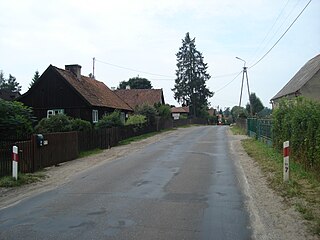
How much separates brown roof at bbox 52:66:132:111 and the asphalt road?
24.5 m

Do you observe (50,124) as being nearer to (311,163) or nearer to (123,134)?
(123,134)

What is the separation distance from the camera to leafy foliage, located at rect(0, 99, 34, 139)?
16078mm

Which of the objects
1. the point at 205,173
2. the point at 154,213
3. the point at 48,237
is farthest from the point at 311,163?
the point at 48,237

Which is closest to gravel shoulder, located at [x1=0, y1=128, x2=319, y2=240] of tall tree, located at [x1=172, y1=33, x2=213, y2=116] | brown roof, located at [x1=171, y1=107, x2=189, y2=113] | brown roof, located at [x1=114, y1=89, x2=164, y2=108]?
brown roof, located at [x1=114, y1=89, x2=164, y2=108]

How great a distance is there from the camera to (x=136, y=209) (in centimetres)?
776

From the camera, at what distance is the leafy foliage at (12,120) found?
52.7ft

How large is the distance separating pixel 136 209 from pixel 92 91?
32796mm

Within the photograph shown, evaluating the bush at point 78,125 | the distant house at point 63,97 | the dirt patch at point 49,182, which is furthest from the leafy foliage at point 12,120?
the distant house at point 63,97

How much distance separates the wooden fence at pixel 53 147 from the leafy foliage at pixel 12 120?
3.05ft

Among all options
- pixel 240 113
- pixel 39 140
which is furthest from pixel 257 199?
pixel 240 113

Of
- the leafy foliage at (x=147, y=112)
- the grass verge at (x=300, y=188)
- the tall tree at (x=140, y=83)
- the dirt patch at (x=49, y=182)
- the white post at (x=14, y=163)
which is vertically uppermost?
the tall tree at (x=140, y=83)

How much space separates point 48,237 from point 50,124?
56.2 ft

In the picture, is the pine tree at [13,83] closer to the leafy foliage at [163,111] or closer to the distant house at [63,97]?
the leafy foliage at [163,111]

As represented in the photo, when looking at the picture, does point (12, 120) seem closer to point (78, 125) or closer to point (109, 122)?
point (78, 125)
